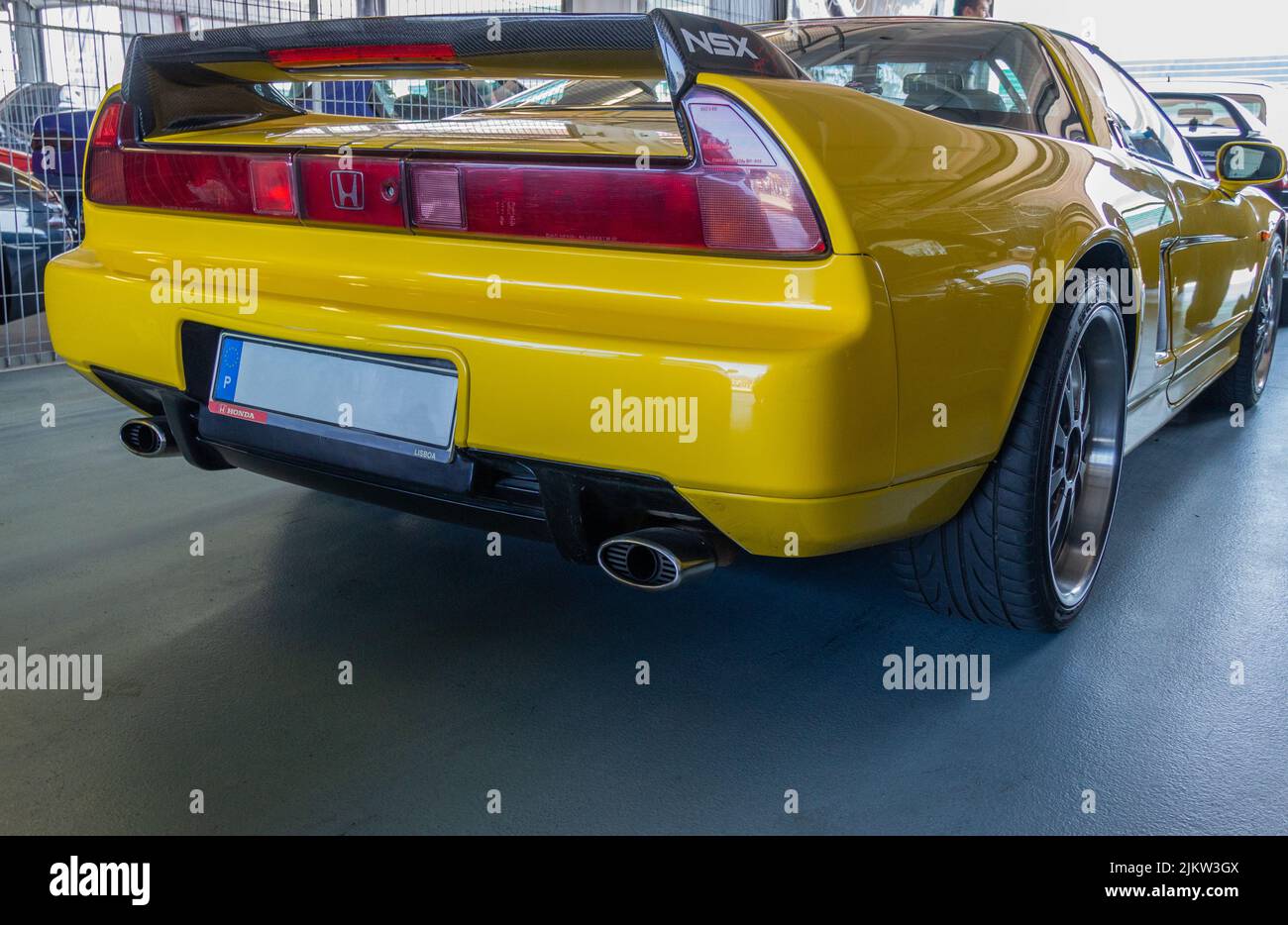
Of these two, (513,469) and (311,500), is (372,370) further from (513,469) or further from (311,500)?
(311,500)

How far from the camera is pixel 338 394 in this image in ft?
5.30

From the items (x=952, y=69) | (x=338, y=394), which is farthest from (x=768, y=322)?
(x=952, y=69)

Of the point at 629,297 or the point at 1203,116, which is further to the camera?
the point at 1203,116

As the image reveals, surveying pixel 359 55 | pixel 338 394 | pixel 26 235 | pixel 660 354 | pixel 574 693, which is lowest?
pixel 574 693

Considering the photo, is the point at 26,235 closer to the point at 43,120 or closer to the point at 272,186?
the point at 43,120

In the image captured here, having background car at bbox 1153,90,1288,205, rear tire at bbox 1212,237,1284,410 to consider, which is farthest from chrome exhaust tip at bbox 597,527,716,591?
background car at bbox 1153,90,1288,205

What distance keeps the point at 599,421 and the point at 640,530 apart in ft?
0.59

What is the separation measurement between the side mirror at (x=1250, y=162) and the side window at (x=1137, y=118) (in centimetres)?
9

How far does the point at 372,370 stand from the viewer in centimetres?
158

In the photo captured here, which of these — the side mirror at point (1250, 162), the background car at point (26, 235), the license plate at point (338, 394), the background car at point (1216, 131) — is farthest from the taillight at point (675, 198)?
the background car at point (1216, 131)

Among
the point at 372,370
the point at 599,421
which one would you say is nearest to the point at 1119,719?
the point at 599,421

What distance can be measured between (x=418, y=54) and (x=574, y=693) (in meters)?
1.02

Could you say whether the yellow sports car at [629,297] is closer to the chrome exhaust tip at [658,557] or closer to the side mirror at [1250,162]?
the chrome exhaust tip at [658,557]

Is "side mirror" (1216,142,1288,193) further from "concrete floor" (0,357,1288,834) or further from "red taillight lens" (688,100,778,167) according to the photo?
"red taillight lens" (688,100,778,167)
